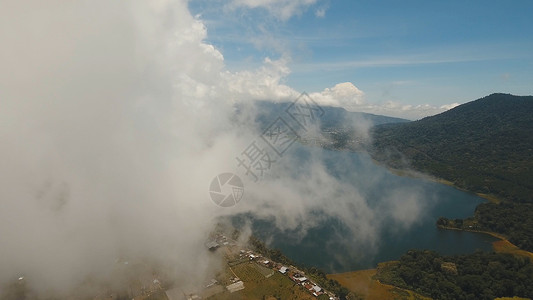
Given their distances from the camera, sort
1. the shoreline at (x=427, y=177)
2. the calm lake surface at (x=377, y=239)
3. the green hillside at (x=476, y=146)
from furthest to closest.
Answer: the green hillside at (x=476, y=146) < the shoreline at (x=427, y=177) < the calm lake surface at (x=377, y=239)

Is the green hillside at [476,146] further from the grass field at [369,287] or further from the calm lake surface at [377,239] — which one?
the grass field at [369,287]

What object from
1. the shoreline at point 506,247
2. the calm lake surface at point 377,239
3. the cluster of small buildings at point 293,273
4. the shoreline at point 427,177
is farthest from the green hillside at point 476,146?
the cluster of small buildings at point 293,273

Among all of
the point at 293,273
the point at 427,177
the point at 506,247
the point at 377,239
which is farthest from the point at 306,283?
the point at 427,177

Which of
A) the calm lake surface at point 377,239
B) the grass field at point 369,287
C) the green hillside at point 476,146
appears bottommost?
the grass field at point 369,287

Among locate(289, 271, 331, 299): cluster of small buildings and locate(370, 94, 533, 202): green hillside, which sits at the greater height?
locate(370, 94, 533, 202): green hillside

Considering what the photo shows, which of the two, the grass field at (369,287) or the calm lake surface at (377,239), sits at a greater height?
the calm lake surface at (377,239)

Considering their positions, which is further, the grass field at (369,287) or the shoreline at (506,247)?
the shoreline at (506,247)

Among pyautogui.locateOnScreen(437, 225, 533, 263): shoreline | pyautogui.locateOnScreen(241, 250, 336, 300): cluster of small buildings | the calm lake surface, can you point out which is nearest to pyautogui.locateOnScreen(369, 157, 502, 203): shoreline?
the calm lake surface

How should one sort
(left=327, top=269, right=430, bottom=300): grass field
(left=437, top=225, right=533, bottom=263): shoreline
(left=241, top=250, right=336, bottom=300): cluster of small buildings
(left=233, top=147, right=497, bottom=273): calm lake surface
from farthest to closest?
(left=437, top=225, right=533, bottom=263): shoreline → (left=233, top=147, right=497, bottom=273): calm lake surface → (left=327, top=269, right=430, bottom=300): grass field → (left=241, top=250, right=336, bottom=300): cluster of small buildings

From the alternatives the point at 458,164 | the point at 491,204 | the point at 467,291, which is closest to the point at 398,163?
the point at 458,164

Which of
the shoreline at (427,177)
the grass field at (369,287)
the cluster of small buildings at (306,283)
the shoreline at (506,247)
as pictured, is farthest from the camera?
the shoreline at (427,177)

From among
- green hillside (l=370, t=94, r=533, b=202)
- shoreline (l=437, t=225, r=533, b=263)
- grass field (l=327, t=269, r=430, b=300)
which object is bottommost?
shoreline (l=437, t=225, r=533, b=263)

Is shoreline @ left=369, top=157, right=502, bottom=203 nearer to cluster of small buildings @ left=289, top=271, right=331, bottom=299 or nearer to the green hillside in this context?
the green hillside
